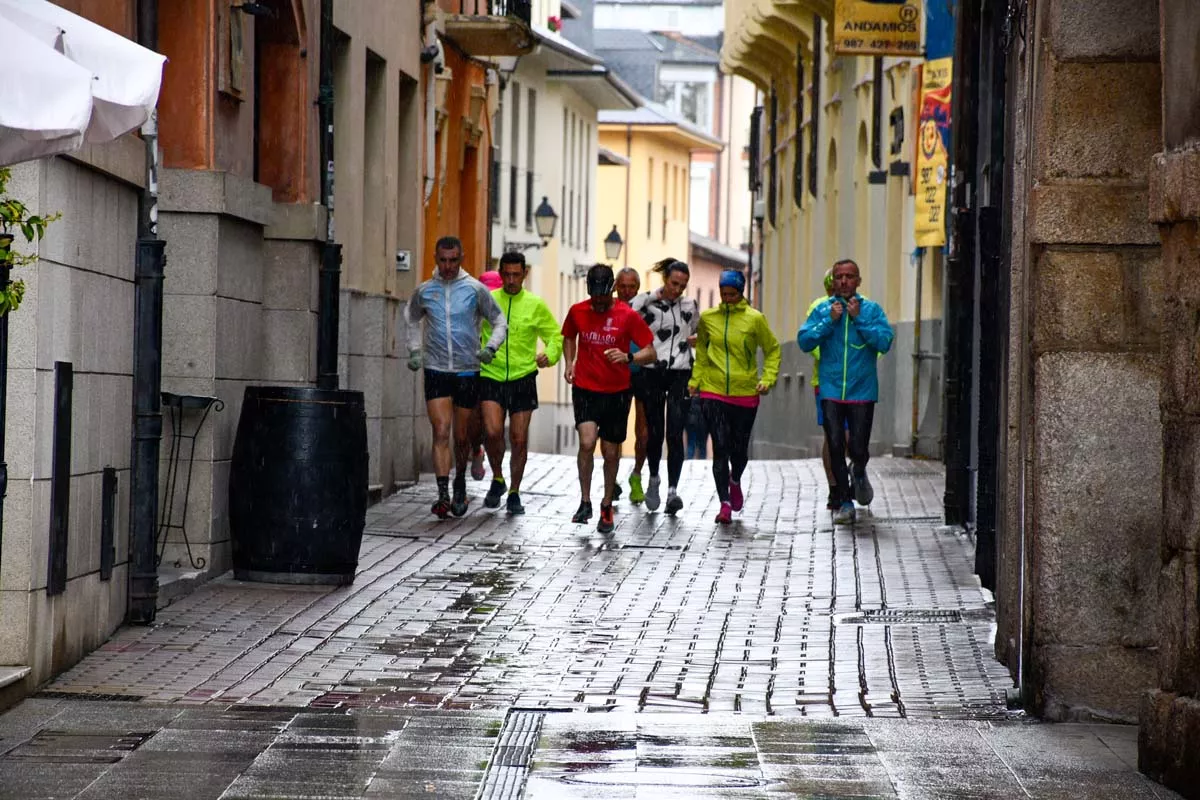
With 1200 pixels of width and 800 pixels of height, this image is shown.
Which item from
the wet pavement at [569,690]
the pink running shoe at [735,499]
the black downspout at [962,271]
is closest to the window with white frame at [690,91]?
the pink running shoe at [735,499]

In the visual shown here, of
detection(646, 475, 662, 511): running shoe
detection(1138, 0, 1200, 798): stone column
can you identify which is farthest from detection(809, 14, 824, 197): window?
detection(1138, 0, 1200, 798): stone column

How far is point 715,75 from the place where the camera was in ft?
263

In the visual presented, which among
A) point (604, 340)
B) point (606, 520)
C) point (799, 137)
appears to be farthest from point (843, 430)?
point (799, 137)

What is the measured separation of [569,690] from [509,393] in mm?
8339

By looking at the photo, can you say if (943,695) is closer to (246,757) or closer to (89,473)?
(246,757)

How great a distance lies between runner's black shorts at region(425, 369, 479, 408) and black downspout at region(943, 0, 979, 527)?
334 cm

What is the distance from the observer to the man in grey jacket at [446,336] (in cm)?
1703

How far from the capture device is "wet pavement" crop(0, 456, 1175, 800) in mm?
7414

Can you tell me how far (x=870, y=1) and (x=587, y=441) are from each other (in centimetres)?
790

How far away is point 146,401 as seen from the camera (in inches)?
432

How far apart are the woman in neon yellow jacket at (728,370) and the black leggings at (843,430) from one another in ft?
1.65

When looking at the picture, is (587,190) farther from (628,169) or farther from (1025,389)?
(1025,389)

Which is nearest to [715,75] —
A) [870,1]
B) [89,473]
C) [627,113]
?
[627,113]

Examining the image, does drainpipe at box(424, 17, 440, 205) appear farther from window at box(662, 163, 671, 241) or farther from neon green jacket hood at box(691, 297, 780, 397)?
window at box(662, 163, 671, 241)
